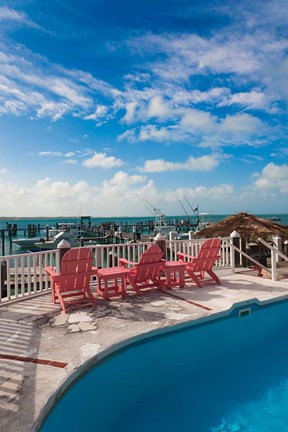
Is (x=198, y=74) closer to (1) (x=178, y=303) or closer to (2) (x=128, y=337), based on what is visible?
(1) (x=178, y=303)

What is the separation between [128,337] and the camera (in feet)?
13.0

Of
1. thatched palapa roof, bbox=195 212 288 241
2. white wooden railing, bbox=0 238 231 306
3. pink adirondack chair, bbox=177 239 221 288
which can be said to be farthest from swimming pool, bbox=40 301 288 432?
thatched palapa roof, bbox=195 212 288 241

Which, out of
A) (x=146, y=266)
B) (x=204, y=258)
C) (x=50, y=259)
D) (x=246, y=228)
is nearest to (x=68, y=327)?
(x=146, y=266)

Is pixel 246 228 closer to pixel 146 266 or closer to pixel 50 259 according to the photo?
pixel 146 266

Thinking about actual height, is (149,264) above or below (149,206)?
below

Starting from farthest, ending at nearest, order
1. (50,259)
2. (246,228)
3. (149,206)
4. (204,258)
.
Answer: (149,206) → (246,228) → (204,258) → (50,259)

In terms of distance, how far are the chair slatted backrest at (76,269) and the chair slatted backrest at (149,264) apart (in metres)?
1.13

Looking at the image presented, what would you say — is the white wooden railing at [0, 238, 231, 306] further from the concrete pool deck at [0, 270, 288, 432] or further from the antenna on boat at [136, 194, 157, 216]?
the antenna on boat at [136, 194, 157, 216]

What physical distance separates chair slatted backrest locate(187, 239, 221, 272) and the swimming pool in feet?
5.85

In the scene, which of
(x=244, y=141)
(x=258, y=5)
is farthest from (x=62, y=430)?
(x=244, y=141)

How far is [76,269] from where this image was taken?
5352 mm

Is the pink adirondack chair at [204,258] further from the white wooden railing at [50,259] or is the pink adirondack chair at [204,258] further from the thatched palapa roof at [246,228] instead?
the thatched palapa roof at [246,228]

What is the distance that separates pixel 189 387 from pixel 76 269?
2.74 m

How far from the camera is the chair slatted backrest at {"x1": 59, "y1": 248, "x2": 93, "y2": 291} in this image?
5230 mm
